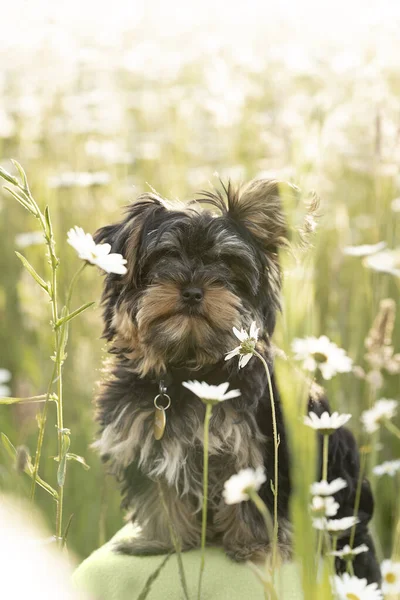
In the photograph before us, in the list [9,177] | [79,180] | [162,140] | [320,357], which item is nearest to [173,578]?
[320,357]

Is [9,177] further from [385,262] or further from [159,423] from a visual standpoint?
[385,262]

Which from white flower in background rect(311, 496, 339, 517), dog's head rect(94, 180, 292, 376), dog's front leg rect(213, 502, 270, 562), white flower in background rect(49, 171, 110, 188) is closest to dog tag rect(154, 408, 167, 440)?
dog's head rect(94, 180, 292, 376)

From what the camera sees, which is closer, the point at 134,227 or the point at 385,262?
the point at 134,227

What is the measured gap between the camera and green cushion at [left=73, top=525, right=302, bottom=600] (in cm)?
263

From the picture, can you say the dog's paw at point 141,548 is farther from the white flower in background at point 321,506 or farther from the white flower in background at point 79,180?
the white flower in background at point 79,180

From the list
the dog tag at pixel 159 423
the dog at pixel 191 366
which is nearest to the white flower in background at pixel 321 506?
the dog at pixel 191 366

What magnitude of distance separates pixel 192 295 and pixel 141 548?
912mm

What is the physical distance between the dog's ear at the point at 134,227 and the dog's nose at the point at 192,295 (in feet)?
1.04

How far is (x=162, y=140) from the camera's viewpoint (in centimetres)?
661

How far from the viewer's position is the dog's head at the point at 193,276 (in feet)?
8.80

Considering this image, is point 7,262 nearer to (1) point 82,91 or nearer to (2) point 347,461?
(1) point 82,91

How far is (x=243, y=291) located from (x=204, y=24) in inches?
242

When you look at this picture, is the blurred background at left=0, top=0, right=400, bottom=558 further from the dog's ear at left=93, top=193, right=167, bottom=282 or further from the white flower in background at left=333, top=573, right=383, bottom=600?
the white flower in background at left=333, top=573, right=383, bottom=600

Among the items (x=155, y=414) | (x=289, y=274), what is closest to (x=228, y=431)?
(x=155, y=414)
